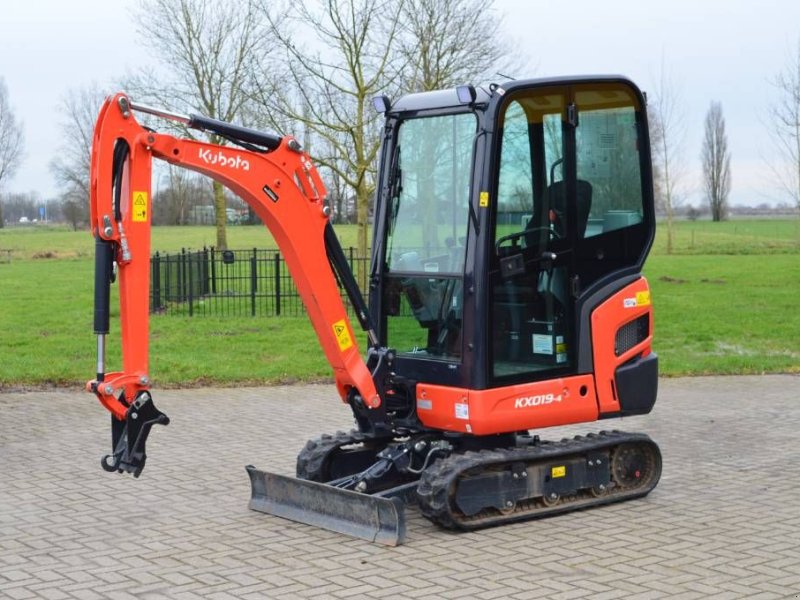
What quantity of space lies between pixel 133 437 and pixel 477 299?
2.31 m

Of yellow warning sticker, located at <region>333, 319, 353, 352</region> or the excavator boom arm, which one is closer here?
the excavator boom arm

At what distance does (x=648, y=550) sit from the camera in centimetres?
694

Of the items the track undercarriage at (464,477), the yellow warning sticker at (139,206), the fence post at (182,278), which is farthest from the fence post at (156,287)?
the yellow warning sticker at (139,206)

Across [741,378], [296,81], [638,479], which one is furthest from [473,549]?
[296,81]

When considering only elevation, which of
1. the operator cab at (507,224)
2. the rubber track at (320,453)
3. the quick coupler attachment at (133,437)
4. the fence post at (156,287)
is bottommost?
the rubber track at (320,453)

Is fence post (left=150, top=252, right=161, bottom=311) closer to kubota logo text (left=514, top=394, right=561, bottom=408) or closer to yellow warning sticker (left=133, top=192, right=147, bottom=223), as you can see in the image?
kubota logo text (left=514, top=394, right=561, bottom=408)

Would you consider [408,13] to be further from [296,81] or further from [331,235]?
[331,235]

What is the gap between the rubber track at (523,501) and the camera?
7207 millimetres

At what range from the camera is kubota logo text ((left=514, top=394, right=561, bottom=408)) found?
765 centimetres

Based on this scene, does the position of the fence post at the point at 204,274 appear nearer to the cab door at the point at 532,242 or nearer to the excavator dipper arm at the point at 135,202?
the cab door at the point at 532,242

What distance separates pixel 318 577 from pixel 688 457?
4440 mm

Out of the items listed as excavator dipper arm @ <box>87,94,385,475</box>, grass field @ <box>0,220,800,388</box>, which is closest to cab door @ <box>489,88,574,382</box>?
excavator dipper arm @ <box>87,94,385,475</box>

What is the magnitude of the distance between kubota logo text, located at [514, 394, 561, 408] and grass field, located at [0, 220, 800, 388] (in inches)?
262

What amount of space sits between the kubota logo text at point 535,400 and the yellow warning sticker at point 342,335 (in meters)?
1.17
